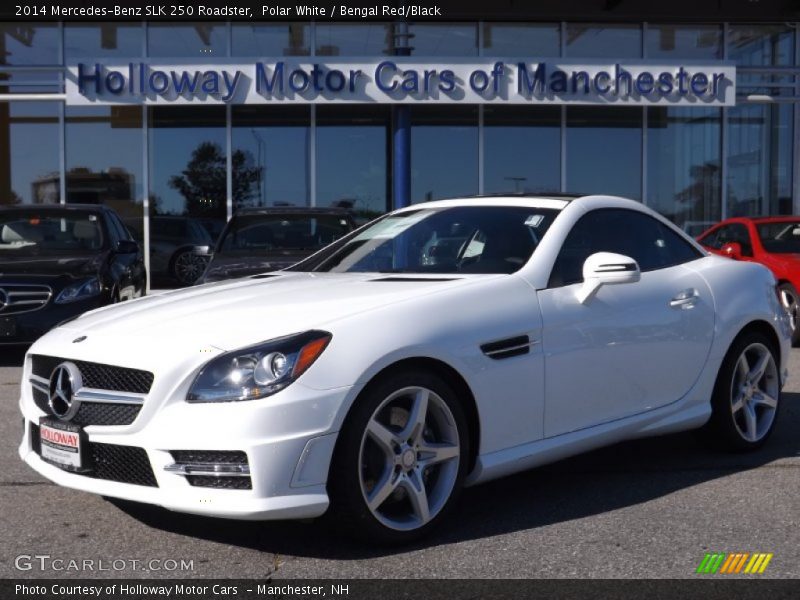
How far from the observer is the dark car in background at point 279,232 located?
998 centimetres

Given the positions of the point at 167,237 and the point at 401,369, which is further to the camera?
the point at 167,237

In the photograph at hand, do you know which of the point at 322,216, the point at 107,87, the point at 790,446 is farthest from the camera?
the point at 107,87

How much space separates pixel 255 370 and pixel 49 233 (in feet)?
23.9

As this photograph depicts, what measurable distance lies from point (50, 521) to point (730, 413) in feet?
11.3

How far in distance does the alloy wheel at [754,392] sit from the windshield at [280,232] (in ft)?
17.1

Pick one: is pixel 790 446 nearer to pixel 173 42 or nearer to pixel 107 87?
pixel 107 87

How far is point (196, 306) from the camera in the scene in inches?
174

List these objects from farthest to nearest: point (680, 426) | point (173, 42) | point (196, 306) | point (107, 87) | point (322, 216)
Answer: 1. point (173, 42)
2. point (107, 87)
3. point (322, 216)
4. point (680, 426)
5. point (196, 306)

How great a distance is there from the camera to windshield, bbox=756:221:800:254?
1141 centimetres

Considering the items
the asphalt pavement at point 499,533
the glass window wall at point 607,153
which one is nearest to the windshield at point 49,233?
the asphalt pavement at point 499,533

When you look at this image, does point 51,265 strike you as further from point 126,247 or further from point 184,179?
point 184,179

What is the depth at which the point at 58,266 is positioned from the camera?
9.41 meters

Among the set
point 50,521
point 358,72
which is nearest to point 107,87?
point 358,72
